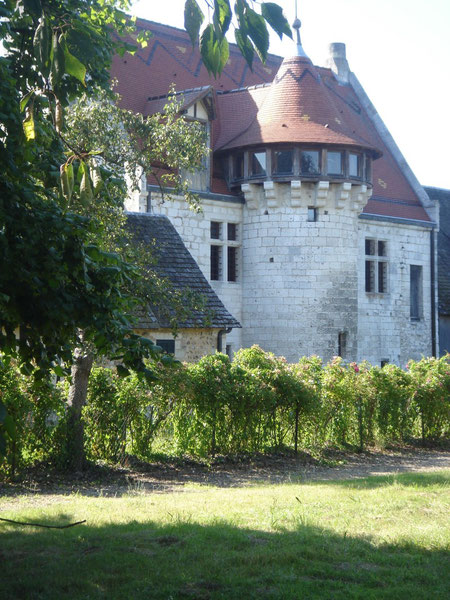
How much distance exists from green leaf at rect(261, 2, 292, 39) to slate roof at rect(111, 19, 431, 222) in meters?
18.5

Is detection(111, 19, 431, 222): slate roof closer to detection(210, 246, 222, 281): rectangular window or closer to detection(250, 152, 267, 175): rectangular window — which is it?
detection(250, 152, 267, 175): rectangular window

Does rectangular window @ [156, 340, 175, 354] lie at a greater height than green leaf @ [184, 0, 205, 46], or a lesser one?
lesser

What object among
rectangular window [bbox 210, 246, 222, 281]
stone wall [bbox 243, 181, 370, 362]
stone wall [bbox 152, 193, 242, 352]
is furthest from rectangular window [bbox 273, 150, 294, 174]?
rectangular window [bbox 210, 246, 222, 281]

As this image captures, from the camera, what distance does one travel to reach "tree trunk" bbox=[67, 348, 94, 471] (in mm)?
10633

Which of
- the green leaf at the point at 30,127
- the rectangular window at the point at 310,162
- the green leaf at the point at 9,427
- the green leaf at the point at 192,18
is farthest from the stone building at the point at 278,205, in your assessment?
the green leaf at the point at 192,18

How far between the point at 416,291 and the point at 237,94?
943 centimetres

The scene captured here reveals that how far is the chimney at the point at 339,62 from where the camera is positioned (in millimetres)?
31219

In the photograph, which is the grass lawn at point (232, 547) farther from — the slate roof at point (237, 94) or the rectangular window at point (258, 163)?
the slate roof at point (237, 94)

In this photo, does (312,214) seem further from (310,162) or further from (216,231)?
(216,231)

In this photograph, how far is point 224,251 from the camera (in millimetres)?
23875

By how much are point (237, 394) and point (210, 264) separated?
12179 millimetres

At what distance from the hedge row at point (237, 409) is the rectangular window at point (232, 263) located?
32.6ft

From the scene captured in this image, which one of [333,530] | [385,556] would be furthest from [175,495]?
[385,556]

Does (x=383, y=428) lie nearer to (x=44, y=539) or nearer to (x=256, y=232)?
(x=44, y=539)
